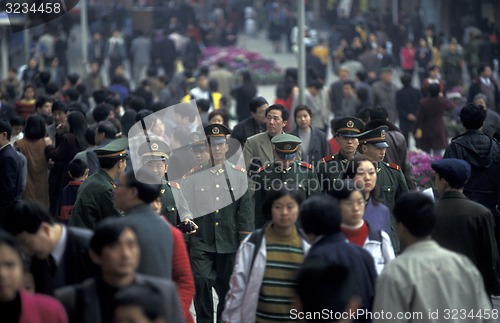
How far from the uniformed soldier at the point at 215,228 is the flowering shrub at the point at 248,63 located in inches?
859

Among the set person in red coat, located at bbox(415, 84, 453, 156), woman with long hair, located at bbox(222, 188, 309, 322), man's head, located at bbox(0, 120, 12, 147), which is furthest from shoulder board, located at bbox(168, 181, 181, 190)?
person in red coat, located at bbox(415, 84, 453, 156)

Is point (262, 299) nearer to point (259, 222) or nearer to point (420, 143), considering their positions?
point (259, 222)

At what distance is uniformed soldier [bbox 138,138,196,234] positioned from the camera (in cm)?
833

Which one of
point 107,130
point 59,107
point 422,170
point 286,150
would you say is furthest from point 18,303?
point 422,170

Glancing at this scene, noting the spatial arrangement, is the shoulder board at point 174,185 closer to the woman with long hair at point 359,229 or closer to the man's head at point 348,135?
→ the man's head at point 348,135

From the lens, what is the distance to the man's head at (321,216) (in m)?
6.14

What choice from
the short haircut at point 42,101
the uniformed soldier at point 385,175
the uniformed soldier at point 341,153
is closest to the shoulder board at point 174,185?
the uniformed soldier at point 341,153

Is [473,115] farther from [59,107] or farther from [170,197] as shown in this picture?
[59,107]

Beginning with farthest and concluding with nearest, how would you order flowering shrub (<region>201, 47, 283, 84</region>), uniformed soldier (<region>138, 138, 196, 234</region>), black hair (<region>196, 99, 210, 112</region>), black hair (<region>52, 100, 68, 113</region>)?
flowering shrub (<region>201, 47, 283, 84</region>), black hair (<region>196, 99, 210, 112</region>), black hair (<region>52, 100, 68, 113</region>), uniformed soldier (<region>138, 138, 196, 234</region>)

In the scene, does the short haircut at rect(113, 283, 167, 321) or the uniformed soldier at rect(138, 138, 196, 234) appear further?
the uniformed soldier at rect(138, 138, 196, 234)

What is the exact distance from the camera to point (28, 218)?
19.3 ft

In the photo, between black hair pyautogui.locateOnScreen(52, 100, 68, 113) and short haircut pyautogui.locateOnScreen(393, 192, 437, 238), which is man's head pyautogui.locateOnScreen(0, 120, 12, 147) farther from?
short haircut pyautogui.locateOnScreen(393, 192, 437, 238)

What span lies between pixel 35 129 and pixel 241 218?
325 cm

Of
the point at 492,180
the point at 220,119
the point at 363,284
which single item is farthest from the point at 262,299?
the point at 220,119
